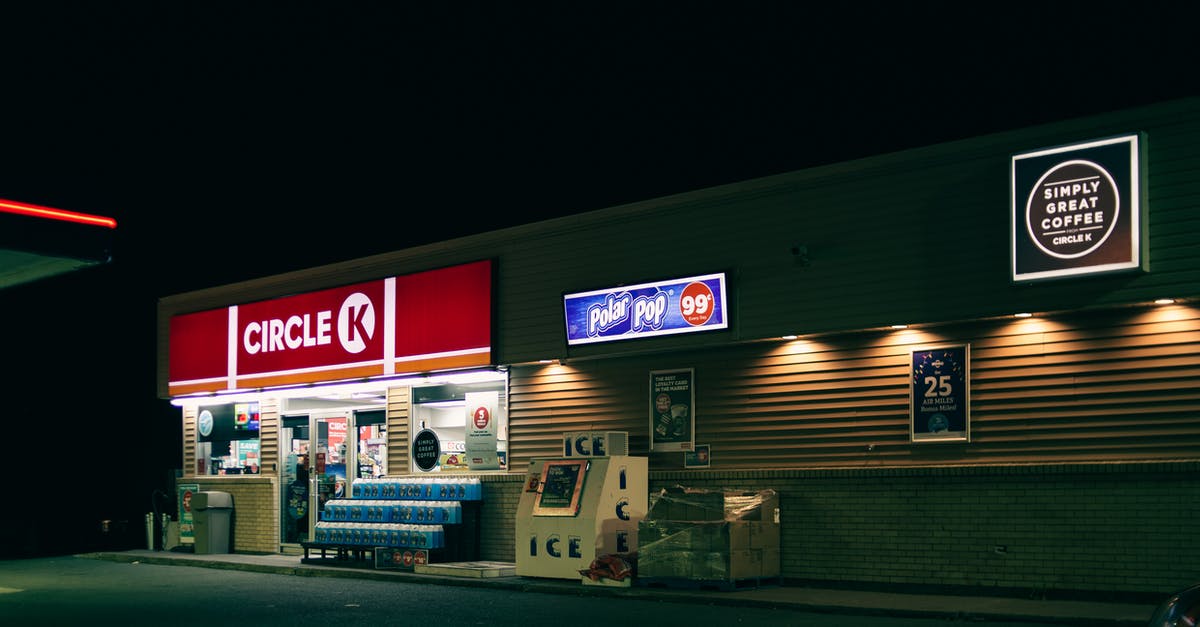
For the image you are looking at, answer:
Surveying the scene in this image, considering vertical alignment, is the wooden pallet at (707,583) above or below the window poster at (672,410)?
below

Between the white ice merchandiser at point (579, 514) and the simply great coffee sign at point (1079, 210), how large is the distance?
19.2ft

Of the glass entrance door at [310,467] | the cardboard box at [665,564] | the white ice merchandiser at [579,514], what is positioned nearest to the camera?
the cardboard box at [665,564]

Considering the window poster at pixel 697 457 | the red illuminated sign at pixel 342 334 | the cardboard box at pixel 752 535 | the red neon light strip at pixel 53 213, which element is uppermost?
the red neon light strip at pixel 53 213

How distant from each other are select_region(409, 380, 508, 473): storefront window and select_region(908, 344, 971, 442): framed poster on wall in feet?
22.4

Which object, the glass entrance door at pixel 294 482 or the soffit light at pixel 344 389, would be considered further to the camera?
the glass entrance door at pixel 294 482

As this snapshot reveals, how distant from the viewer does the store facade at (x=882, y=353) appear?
12.1 m

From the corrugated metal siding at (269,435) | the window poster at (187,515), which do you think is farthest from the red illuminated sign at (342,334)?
the window poster at (187,515)

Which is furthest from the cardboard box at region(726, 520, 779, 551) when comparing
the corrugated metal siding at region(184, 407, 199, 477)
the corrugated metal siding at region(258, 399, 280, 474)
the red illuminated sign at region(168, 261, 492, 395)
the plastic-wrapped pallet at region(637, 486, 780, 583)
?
the corrugated metal siding at region(184, 407, 199, 477)

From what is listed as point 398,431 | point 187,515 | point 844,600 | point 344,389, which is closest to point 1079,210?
point 844,600

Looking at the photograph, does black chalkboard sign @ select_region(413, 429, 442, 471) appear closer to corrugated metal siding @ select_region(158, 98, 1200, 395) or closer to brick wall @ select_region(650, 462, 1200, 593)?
corrugated metal siding @ select_region(158, 98, 1200, 395)

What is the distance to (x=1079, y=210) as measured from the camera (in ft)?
40.4

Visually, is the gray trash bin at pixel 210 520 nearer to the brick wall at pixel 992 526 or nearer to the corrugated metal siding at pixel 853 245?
the corrugated metal siding at pixel 853 245

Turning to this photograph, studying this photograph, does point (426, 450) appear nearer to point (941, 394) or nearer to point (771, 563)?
point (771, 563)

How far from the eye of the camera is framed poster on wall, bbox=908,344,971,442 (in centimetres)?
1338
